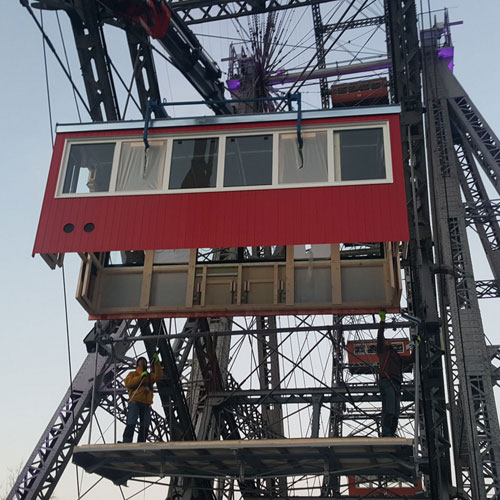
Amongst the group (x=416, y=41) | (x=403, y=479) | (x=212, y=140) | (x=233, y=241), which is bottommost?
(x=403, y=479)

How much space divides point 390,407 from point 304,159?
512 cm

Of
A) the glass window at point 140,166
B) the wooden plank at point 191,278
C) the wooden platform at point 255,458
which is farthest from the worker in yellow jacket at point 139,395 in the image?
the glass window at point 140,166

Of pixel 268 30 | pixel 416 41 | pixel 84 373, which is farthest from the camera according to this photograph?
pixel 268 30

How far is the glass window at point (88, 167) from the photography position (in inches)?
564

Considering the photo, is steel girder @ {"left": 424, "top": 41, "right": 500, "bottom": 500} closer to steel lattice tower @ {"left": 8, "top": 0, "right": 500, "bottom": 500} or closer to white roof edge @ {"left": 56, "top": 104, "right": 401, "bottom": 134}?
steel lattice tower @ {"left": 8, "top": 0, "right": 500, "bottom": 500}

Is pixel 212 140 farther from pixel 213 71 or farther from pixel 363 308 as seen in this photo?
pixel 213 71

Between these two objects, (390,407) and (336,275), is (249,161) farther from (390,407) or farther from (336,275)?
(390,407)

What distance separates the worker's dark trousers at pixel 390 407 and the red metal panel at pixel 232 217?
3063 millimetres

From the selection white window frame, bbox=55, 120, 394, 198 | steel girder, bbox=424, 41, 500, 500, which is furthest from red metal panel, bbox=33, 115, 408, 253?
steel girder, bbox=424, 41, 500, 500

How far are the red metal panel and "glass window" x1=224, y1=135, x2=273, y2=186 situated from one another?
25 centimetres

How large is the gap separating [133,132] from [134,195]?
1.44 m

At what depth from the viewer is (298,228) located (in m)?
13.4

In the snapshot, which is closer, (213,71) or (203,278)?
(203,278)

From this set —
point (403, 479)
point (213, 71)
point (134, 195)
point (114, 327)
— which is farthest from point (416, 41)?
point (114, 327)
